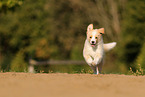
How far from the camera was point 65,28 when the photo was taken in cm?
4859

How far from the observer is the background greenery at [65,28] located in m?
31.0

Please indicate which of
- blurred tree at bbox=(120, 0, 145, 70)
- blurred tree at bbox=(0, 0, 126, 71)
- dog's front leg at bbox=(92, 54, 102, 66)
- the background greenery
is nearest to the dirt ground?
dog's front leg at bbox=(92, 54, 102, 66)

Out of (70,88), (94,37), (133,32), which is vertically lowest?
(70,88)

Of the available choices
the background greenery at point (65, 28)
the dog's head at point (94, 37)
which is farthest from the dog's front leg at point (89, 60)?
the background greenery at point (65, 28)

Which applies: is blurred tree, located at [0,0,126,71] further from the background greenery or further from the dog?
the dog

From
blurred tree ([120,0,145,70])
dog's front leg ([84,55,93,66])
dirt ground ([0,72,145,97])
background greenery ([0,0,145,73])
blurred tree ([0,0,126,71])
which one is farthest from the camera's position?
blurred tree ([0,0,126,71])

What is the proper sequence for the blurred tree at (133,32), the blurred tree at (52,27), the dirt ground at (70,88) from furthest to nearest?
the blurred tree at (52,27)
the blurred tree at (133,32)
the dirt ground at (70,88)

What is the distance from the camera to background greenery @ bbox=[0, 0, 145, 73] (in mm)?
31047

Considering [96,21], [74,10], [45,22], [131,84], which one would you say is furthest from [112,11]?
[131,84]

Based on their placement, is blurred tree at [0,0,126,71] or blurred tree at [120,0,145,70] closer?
blurred tree at [120,0,145,70]

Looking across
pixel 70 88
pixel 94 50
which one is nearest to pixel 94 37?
pixel 94 50

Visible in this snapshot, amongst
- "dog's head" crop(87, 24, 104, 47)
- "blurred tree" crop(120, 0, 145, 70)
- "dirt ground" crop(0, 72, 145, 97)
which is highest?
"blurred tree" crop(120, 0, 145, 70)

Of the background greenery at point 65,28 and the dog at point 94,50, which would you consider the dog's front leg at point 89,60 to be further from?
the background greenery at point 65,28

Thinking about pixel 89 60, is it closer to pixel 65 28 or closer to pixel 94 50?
pixel 94 50
